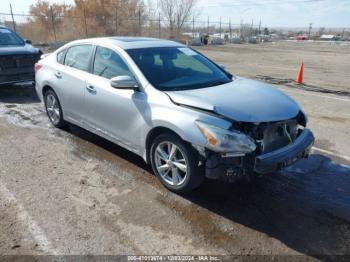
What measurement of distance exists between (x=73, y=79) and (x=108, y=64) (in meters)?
0.81

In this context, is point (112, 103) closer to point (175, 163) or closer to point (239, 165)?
point (175, 163)

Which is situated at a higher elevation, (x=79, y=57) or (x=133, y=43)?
(x=133, y=43)

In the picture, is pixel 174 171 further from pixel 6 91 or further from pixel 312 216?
pixel 6 91

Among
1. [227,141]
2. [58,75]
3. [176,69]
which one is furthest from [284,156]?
[58,75]

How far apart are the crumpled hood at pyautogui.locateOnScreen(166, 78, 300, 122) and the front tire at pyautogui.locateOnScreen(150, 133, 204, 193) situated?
0.46 m

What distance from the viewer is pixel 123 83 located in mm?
4000

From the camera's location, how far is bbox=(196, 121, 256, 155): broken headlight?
3320 millimetres

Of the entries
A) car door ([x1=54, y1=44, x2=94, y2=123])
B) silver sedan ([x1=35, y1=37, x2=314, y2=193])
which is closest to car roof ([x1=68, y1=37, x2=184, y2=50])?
silver sedan ([x1=35, y1=37, x2=314, y2=193])

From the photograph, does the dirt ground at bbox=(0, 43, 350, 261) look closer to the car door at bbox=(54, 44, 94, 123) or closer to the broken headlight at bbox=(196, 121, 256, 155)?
the car door at bbox=(54, 44, 94, 123)

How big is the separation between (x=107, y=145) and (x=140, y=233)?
2362 mm

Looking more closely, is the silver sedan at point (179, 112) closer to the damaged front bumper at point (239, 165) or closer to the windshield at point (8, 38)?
the damaged front bumper at point (239, 165)

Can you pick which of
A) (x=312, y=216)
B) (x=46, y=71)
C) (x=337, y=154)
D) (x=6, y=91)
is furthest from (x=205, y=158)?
(x=6, y=91)

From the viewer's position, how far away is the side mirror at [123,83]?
13.1ft

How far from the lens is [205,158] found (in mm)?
3465
